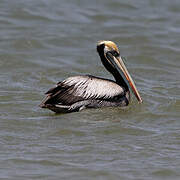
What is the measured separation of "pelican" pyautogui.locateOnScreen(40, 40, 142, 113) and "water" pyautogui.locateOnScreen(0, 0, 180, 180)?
14cm

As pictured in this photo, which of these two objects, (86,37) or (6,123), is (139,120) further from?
(86,37)

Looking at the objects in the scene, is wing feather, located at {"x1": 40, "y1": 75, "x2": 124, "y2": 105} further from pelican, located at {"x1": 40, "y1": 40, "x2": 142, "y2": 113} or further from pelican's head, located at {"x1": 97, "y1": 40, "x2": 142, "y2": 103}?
pelican's head, located at {"x1": 97, "y1": 40, "x2": 142, "y2": 103}

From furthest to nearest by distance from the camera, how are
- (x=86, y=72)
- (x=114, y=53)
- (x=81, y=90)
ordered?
(x=86, y=72) → (x=114, y=53) → (x=81, y=90)

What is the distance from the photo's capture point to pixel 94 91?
819 cm

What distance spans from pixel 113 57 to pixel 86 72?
2077mm

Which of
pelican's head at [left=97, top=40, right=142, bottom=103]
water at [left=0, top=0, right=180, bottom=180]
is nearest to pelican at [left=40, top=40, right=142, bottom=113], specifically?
pelican's head at [left=97, top=40, right=142, bottom=103]

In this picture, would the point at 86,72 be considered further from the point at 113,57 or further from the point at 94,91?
the point at 94,91

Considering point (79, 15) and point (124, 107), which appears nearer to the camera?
point (124, 107)

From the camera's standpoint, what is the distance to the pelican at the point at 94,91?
7.92m

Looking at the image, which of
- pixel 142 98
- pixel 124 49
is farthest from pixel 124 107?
pixel 124 49

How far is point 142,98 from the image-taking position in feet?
29.6

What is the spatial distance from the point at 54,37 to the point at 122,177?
7708mm

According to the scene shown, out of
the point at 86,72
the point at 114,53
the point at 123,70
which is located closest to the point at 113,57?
the point at 114,53

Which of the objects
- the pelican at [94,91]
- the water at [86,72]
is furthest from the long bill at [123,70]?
the water at [86,72]
